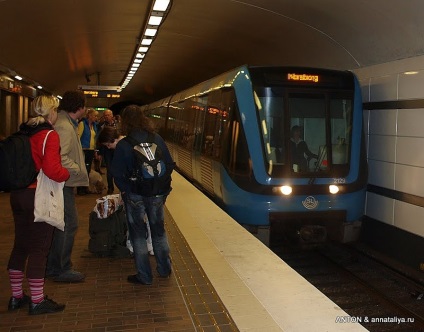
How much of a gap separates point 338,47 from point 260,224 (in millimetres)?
4597

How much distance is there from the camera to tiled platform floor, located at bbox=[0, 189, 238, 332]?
3.66m

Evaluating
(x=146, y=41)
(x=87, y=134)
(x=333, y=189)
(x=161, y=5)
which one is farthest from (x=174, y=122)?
(x=333, y=189)

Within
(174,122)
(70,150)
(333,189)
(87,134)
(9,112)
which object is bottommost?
(333,189)

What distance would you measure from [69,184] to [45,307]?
116 centimetres

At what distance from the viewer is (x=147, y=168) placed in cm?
448

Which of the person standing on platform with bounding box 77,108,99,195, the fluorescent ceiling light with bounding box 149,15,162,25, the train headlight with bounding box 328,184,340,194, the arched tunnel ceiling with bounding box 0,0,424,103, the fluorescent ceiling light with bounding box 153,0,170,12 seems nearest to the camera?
the train headlight with bounding box 328,184,340,194

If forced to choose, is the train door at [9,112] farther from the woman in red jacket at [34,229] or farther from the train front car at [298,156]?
the woman in red jacket at [34,229]

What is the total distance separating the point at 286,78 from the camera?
24.5 feet

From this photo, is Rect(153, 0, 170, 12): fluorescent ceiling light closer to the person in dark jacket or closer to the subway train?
the subway train

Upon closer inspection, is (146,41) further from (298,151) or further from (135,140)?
(135,140)

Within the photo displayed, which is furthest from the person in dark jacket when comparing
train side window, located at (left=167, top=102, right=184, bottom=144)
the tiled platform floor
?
train side window, located at (left=167, top=102, right=184, bottom=144)

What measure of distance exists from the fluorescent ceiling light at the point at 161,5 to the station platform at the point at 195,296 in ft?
16.4

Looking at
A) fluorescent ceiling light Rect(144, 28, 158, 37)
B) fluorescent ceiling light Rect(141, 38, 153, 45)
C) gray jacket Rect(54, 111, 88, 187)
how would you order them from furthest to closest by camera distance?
1. fluorescent ceiling light Rect(141, 38, 153, 45)
2. fluorescent ceiling light Rect(144, 28, 158, 37)
3. gray jacket Rect(54, 111, 88, 187)

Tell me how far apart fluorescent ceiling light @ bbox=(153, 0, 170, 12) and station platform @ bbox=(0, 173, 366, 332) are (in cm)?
499
